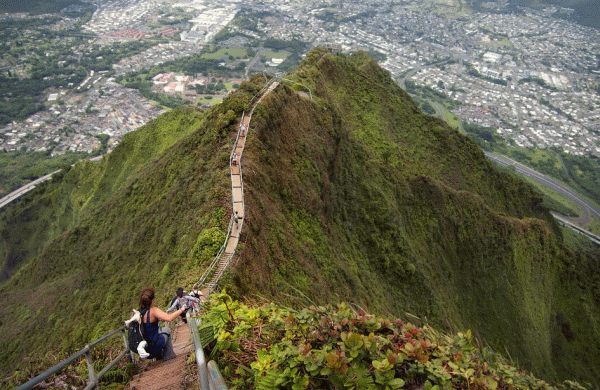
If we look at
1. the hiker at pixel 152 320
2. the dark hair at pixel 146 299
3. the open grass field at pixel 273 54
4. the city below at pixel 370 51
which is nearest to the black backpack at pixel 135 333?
the hiker at pixel 152 320

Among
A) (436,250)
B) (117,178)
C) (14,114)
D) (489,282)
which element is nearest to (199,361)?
(436,250)

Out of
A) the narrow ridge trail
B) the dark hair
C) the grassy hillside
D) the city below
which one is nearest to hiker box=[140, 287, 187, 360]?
the dark hair

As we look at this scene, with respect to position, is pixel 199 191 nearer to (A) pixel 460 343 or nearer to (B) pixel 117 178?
(A) pixel 460 343

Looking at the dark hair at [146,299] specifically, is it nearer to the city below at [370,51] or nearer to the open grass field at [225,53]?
the city below at [370,51]

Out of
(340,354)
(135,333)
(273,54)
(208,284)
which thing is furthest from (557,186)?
(135,333)

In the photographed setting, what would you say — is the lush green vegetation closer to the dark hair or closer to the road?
the dark hair
